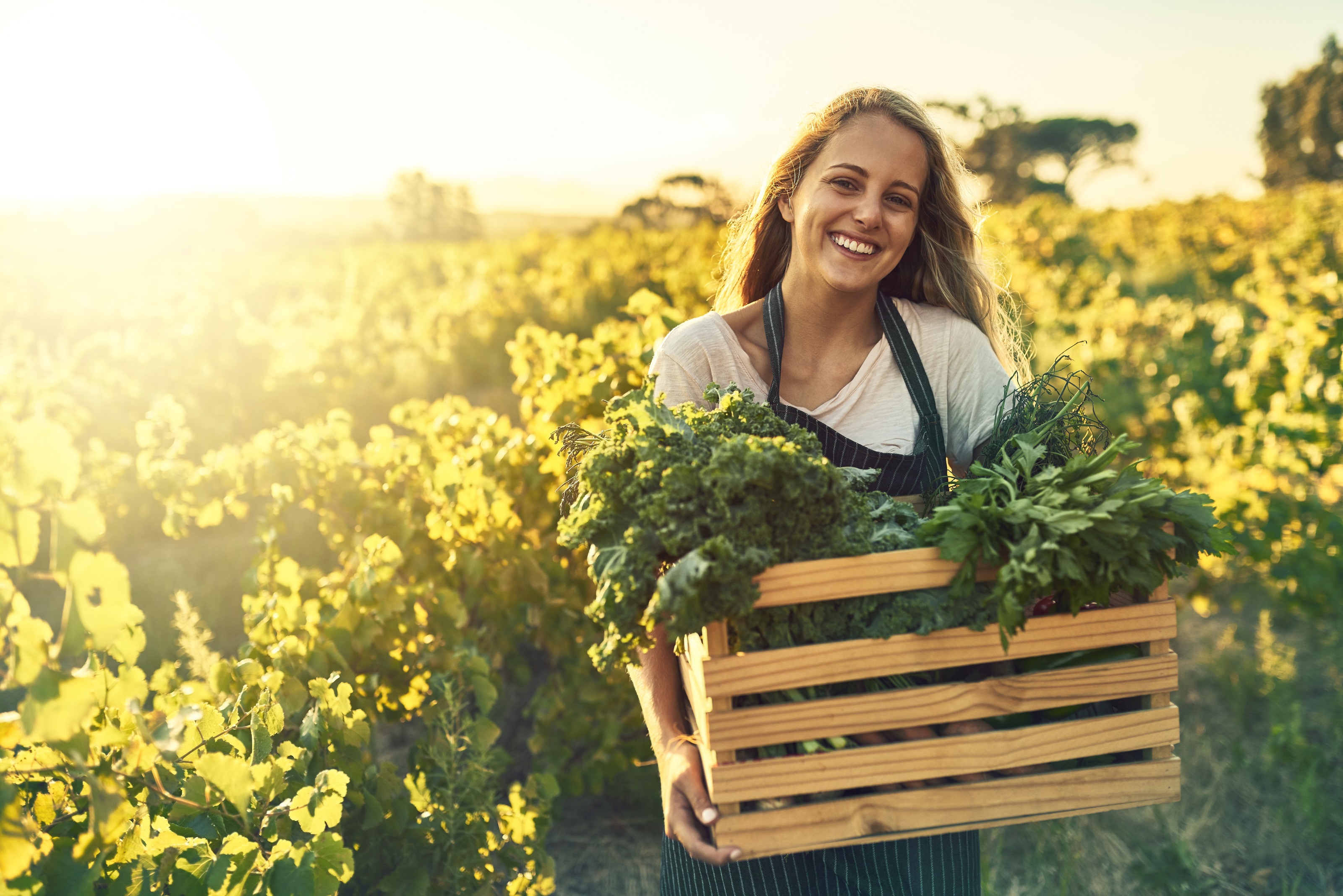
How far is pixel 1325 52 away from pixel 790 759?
57863 mm

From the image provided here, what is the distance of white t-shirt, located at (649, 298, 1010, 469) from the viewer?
1.87 metres


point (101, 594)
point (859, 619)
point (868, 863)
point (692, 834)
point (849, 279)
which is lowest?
point (868, 863)

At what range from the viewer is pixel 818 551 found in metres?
1.21

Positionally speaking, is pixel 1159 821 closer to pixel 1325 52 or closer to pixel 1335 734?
pixel 1335 734

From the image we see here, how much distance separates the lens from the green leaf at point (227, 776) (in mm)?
1262

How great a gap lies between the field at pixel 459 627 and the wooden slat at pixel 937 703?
622 mm

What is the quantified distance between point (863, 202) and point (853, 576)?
103 cm

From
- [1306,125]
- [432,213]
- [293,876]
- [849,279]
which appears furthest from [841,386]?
[1306,125]

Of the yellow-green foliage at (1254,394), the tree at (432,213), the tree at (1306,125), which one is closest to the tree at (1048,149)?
the tree at (1306,125)

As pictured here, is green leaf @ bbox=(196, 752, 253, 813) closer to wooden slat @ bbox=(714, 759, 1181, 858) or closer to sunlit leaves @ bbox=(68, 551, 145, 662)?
sunlit leaves @ bbox=(68, 551, 145, 662)

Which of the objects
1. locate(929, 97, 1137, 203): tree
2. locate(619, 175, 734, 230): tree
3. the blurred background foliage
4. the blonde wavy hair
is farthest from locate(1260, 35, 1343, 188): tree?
the blonde wavy hair

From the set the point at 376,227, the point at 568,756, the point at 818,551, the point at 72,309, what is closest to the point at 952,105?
the point at 818,551

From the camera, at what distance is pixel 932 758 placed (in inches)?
48.3

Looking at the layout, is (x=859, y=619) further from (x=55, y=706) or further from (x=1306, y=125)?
(x=1306, y=125)
